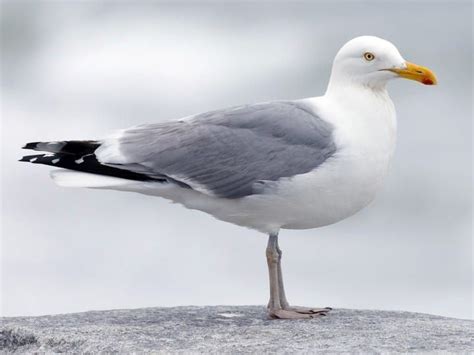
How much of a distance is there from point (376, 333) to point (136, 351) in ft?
3.78

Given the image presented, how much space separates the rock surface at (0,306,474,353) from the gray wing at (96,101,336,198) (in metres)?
0.70

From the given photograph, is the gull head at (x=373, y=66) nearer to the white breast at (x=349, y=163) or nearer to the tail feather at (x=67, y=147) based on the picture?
the white breast at (x=349, y=163)

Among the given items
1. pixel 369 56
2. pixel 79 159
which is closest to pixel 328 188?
pixel 369 56

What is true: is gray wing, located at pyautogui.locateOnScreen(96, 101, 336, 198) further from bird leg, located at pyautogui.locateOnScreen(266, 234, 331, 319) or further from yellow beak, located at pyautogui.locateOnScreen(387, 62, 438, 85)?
yellow beak, located at pyautogui.locateOnScreen(387, 62, 438, 85)

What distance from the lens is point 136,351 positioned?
16.4 feet

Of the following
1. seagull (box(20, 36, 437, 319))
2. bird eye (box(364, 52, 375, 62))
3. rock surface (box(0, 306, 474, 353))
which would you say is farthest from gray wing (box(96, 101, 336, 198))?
rock surface (box(0, 306, 474, 353))

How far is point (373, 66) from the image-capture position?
579 cm

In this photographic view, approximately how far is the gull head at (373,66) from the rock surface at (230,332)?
125cm

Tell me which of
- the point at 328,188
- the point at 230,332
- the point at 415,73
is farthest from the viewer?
the point at 415,73

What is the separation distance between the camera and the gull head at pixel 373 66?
5.74 m

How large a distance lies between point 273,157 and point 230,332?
0.91m

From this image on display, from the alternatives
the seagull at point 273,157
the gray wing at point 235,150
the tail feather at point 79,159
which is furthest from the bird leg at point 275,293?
the tail feather at point 79,159

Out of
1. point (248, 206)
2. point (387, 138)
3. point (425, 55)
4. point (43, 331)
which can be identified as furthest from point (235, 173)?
point (425, 55)

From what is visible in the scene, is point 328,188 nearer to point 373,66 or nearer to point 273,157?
point 273,157
